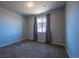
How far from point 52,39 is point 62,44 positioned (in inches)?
33.6

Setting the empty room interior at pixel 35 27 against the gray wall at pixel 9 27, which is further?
the gray wall at pixel 9 27

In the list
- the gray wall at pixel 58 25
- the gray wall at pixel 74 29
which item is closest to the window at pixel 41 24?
the gray wall at pixel 58 25

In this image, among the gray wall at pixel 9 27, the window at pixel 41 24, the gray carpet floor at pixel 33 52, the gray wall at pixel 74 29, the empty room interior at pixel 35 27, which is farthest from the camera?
the window at pixel 41 24

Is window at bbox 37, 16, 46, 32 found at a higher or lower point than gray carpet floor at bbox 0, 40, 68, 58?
higher

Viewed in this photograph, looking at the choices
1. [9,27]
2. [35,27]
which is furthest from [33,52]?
[35,27]

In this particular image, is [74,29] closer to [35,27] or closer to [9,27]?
[9,27]

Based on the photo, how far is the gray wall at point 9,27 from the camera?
17.1 ft

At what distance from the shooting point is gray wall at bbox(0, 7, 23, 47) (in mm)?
5227

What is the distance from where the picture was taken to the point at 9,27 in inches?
230

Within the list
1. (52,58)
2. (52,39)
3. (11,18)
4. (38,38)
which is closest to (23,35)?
(38,38)

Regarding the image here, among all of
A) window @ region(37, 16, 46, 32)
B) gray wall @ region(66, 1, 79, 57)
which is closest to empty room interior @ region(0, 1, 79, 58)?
window @ region(37, 16, 46, 32)

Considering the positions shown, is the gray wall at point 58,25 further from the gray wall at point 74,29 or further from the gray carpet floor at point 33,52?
the gray wall at point 74,29

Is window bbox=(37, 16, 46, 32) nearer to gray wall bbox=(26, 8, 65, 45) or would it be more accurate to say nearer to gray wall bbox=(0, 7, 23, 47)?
gray wall bbox=(26, 8, 65, 45)

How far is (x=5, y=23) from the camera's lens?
5449mm
